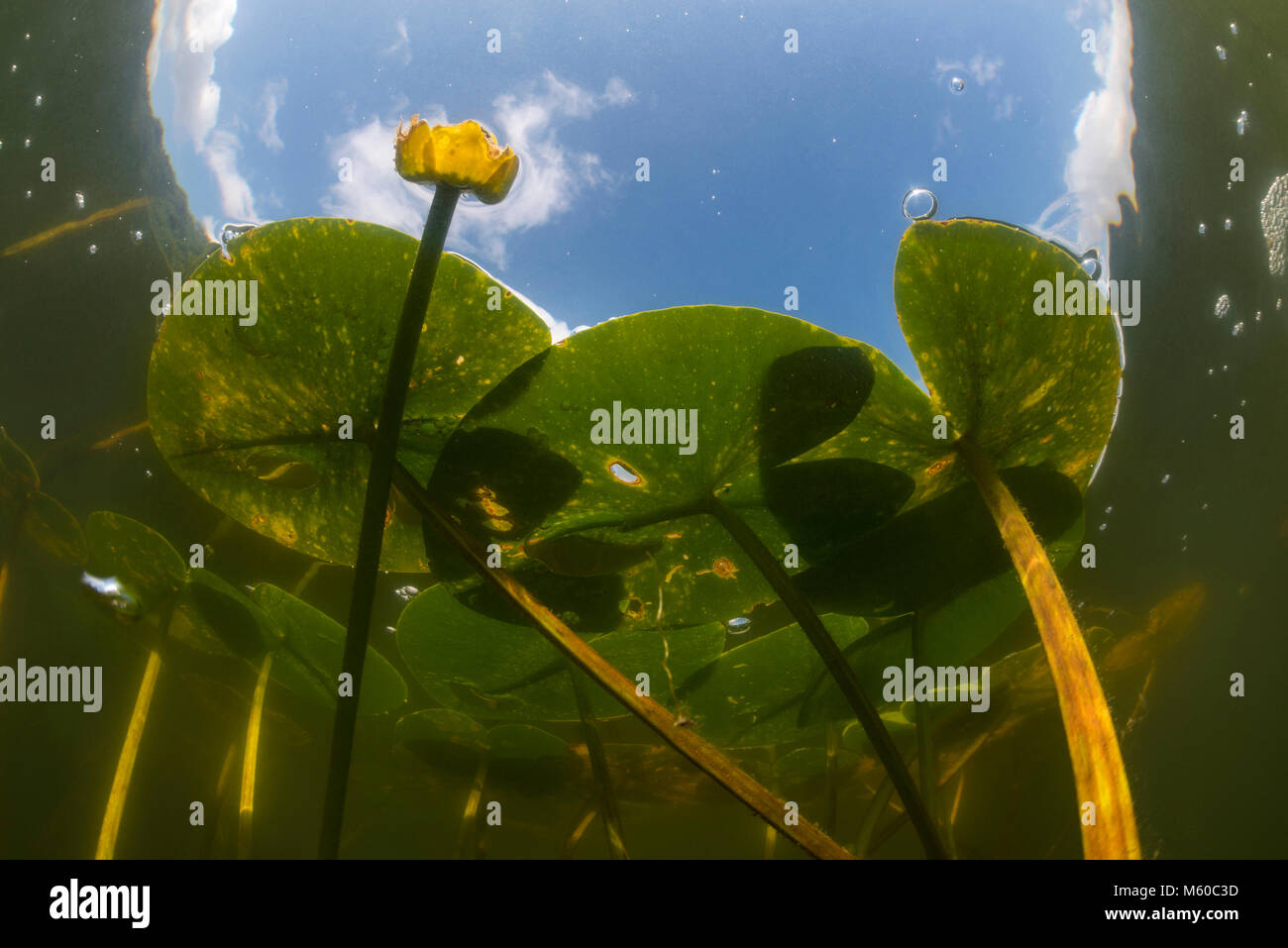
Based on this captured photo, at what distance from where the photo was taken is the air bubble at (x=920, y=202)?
1569mm

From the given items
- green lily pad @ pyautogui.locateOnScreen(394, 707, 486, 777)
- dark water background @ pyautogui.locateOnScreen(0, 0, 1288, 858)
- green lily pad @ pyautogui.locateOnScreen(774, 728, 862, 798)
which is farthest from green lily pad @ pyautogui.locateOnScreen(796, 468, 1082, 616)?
green lily pad @ pyautogui.locateOnScreen(394, 707, 486, 777)

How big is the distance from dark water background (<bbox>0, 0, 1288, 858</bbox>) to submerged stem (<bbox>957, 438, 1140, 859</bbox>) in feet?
2.84

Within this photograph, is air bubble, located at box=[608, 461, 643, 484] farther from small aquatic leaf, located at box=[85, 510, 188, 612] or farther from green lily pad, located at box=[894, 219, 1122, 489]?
small aquatic leaf, located at box=[85, 510, 188, 612]

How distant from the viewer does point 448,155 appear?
0.64 m

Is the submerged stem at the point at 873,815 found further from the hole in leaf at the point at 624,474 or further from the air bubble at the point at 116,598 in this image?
the air bubble at the point at 116,598

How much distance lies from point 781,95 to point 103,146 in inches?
75.6

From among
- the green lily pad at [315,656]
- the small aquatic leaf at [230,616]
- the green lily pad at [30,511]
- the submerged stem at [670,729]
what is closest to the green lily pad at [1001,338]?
the submerged stem at [670,729]

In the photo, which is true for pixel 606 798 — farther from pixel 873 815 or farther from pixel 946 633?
pixel 946 633

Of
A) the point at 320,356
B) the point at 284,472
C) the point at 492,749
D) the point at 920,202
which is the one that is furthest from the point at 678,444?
the point at 492,749

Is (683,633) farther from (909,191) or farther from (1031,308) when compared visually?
(909,191)

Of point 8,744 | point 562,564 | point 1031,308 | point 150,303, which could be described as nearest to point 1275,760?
point 1031,308

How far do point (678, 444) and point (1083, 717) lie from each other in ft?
1.94

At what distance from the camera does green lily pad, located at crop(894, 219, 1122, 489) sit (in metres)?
0.82
